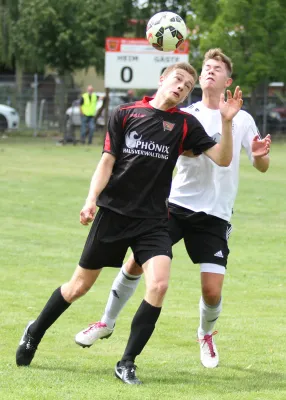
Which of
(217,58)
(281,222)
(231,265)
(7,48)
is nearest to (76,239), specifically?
(231,265)

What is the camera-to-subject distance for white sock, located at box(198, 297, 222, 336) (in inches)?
287

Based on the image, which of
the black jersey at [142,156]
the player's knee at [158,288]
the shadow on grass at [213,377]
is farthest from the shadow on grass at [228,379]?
the black jersey at [142,156]

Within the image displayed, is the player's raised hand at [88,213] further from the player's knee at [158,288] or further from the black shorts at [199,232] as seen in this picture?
the black shorts at [199,232]

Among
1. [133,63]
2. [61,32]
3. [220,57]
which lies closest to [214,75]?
[220,57]

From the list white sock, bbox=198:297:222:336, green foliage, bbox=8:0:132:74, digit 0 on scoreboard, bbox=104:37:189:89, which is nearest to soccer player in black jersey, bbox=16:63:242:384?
white sock, bbox=198:297:222:336

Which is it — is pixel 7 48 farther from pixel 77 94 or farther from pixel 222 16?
pixel 222 16

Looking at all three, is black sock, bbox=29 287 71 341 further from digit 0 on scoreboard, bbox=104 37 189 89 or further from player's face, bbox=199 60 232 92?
digit 0 on scoreboard, bbox=104 37 189 89

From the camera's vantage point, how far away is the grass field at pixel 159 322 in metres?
6.31

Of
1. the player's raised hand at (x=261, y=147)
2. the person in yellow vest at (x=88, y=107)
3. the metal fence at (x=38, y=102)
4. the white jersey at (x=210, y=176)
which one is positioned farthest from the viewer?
the metal fence at (x=38, y=102)

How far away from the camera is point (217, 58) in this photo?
7.22 m

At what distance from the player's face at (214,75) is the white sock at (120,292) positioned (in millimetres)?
1403

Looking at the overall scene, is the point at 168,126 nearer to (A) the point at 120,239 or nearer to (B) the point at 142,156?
(B) the point at 142,156

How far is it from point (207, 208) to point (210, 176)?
22 centimetres

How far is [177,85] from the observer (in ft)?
21.8
